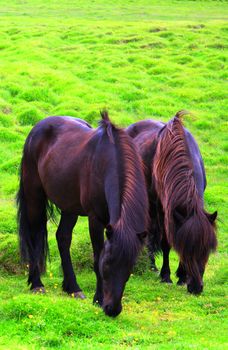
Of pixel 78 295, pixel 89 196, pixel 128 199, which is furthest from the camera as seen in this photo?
pixel 78 295

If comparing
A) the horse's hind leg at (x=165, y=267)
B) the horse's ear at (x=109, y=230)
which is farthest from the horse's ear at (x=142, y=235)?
the horse's hind leg at (x=165, y=267)

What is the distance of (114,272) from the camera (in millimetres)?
6613

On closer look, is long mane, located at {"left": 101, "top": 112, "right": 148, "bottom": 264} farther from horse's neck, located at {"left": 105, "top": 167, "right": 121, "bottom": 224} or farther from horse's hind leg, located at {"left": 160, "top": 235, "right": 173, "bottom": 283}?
horse's hind leg, located at {"left": 160, "top": 235, "right": 173, "bottom": 283}

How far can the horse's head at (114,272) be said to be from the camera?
6.58 metres

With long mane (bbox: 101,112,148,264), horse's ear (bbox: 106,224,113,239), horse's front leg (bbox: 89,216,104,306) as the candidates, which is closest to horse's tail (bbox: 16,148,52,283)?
horse's front leg (bbox: 89,216,104,306)

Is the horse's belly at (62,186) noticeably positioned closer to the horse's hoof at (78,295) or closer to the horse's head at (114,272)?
the horse's hoof at (78,295)

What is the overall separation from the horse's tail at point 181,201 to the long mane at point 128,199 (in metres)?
0.64

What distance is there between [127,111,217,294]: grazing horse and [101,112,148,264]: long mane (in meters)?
0.65

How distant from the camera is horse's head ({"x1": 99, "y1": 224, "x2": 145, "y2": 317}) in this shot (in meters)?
6.58

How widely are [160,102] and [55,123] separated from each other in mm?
12532

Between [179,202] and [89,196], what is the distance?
113 centimetres

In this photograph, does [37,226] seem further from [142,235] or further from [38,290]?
[142,235]

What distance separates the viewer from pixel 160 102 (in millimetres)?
21422

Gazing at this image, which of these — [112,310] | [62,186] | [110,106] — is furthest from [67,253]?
[110,106]
